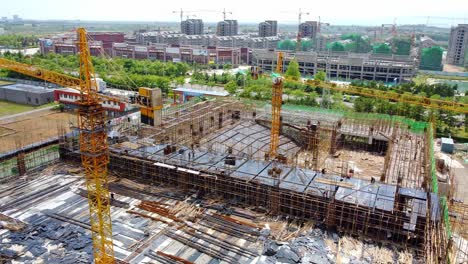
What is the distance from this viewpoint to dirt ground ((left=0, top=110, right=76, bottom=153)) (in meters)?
29.5

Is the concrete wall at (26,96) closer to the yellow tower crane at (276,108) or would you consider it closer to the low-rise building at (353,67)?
the yellow tower crane at (276,108)

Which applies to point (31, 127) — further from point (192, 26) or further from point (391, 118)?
point (192, 26)

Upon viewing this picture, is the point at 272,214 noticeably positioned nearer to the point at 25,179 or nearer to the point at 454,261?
the point at 454,261

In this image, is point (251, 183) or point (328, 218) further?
point (251, 183)

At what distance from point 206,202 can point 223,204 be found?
35.0 inches

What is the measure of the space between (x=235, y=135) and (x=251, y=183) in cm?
913

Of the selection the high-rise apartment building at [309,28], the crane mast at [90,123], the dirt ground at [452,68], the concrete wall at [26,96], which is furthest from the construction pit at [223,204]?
the high-rise apartment building at [309,28]

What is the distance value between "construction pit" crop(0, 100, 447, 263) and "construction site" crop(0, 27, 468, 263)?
2.2 inches

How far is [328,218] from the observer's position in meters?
17.2

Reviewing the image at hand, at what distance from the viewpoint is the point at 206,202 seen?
1922cm

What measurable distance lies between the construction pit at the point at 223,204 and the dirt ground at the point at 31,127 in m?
5.64

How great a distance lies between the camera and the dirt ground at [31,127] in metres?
29.5

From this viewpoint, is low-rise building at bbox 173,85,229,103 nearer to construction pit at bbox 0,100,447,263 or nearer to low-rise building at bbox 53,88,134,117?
low-rise building at bbox 53,88,134,117

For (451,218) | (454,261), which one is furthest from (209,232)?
(451,218)
